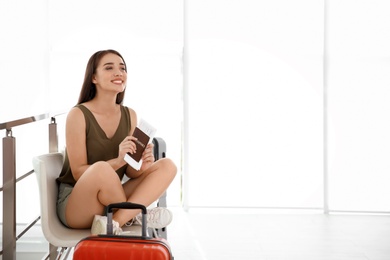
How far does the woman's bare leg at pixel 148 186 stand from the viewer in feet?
10.0

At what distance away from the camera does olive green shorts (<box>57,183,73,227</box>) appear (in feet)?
10.1

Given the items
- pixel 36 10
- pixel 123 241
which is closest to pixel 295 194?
pixel 36 10

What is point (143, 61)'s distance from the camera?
591cm

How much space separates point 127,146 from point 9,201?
1.86 ft

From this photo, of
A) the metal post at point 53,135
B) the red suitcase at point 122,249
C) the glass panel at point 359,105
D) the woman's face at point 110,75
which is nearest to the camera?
the red suitcase at point 122,249

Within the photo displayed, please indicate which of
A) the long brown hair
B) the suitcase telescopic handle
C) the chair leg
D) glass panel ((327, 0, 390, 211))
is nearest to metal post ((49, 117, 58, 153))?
the long brown hair

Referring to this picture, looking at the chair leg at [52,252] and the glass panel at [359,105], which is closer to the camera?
the chair leg at [52,252]

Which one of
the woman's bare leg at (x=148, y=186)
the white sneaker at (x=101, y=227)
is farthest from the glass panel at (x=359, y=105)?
the white sneaker at (x=101, y=227)

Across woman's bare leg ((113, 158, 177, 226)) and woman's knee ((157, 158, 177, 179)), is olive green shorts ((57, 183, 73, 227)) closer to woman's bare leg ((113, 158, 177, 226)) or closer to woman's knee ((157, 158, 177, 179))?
woman's bare leg ((113, 158, 177, 226))

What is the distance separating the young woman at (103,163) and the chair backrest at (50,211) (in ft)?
0.12

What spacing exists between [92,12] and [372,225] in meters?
2.89

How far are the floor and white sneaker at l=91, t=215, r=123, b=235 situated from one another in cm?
140

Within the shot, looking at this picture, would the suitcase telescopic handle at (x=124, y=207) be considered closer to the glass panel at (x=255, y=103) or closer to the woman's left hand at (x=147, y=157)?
the woman's left hand at (x=147, y=157)

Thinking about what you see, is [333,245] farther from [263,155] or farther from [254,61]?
[254,61]
